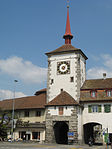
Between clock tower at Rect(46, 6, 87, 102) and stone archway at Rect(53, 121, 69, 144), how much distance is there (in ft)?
16.9

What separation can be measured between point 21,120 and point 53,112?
9.28m

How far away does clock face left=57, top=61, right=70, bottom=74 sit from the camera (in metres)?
44.3

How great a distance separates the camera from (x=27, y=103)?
1896 inches

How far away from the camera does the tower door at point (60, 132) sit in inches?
1640

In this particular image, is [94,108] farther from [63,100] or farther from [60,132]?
[60,132]

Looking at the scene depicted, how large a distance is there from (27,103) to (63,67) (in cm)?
1124

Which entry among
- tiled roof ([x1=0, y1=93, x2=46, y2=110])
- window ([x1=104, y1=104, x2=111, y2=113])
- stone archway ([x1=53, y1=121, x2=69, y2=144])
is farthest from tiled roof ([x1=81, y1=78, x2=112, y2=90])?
tiled roof ([x1=0, y1=93, x2=46, y2=110])

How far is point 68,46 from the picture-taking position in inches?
1863

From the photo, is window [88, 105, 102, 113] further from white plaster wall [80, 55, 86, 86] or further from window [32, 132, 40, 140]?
window [32, 132, 40, 140]

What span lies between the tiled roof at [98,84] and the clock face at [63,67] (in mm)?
4556

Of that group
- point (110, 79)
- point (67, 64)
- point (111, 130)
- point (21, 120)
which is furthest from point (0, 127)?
point (110, 79)

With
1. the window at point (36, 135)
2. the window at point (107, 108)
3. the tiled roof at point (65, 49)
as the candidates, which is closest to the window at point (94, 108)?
the window at point (107, 108)

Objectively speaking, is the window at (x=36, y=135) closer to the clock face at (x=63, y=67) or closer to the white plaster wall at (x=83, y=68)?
the clock face at (x=63, y=67)

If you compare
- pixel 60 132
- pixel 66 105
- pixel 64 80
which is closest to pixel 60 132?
pixel 60 132
